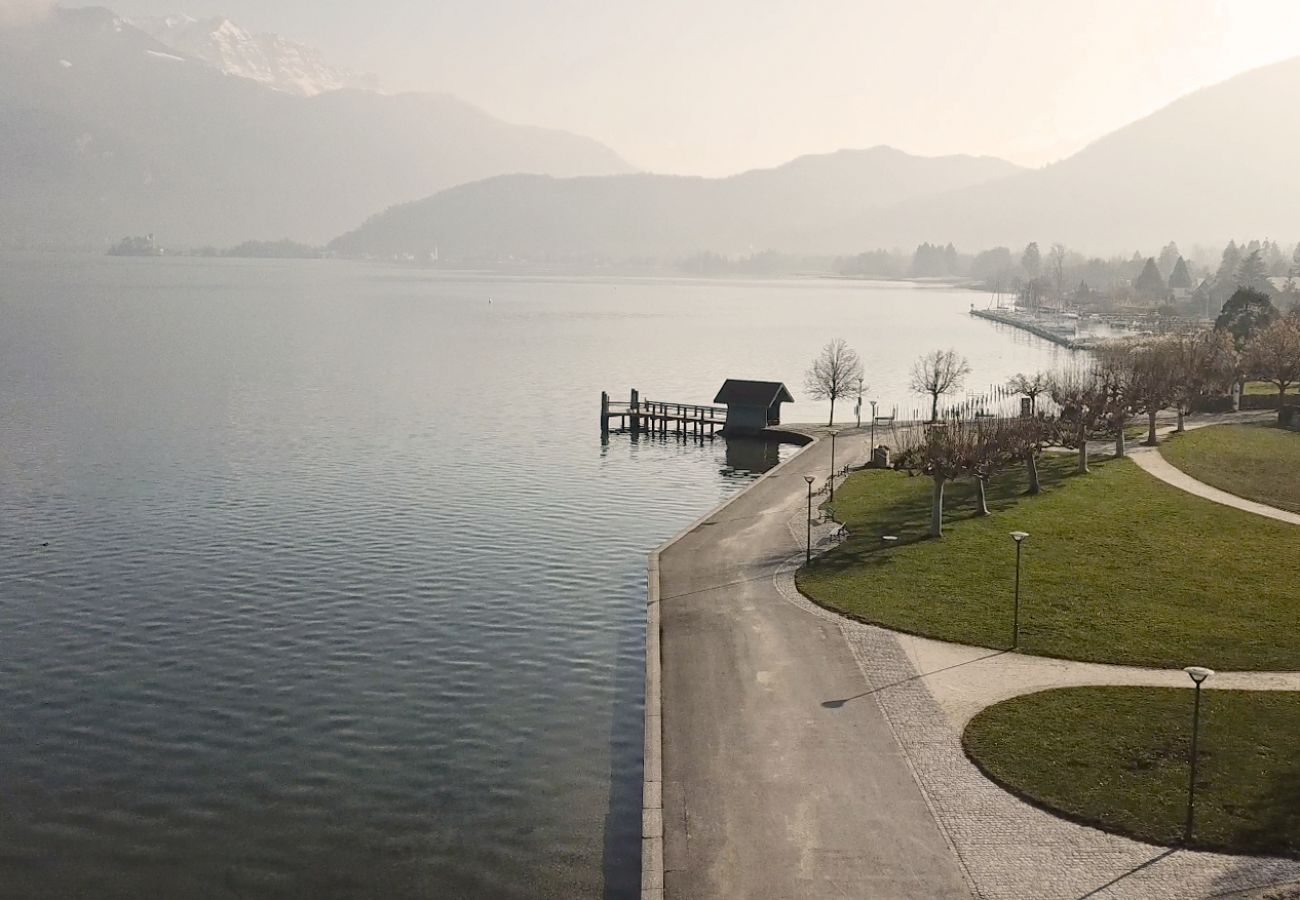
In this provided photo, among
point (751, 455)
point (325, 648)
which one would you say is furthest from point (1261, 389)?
point (325, 648)

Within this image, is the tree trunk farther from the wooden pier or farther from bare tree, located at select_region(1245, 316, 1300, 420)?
bare tree, located at select_region(1245, 316, 1300, 420)

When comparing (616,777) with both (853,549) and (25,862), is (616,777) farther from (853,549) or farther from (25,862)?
(853,549)

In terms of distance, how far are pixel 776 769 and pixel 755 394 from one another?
191 feet

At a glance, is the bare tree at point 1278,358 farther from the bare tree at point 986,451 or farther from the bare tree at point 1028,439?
the bare tree at point 986,451

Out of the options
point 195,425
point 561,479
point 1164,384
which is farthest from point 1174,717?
point 195,425

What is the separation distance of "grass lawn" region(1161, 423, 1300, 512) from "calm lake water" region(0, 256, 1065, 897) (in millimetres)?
24226

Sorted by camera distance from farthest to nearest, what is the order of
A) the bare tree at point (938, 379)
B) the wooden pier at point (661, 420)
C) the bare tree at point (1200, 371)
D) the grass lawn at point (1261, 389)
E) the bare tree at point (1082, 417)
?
the grass lawn at point (1261, 389)
the bare tree at point (938, 379)
the wooden pier at point (661, 420)
the bare tree at point (1200, 371)
the bare tree at point (1082, 417)

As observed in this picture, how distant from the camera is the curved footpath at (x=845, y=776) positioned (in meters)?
20.7

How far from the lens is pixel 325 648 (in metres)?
36.7

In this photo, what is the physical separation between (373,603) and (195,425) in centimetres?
4680

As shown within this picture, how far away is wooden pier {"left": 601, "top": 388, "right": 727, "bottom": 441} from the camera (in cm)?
8538

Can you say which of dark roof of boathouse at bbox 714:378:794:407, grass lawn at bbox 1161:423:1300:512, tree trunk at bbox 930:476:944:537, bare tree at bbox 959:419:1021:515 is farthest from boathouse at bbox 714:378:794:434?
tree trunk at bbox 930:476:944:537

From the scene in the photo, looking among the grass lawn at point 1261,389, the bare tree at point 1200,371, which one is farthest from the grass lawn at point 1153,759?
the grass lawn at point 1261,389

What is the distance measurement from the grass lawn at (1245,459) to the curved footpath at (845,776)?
81.8ft
